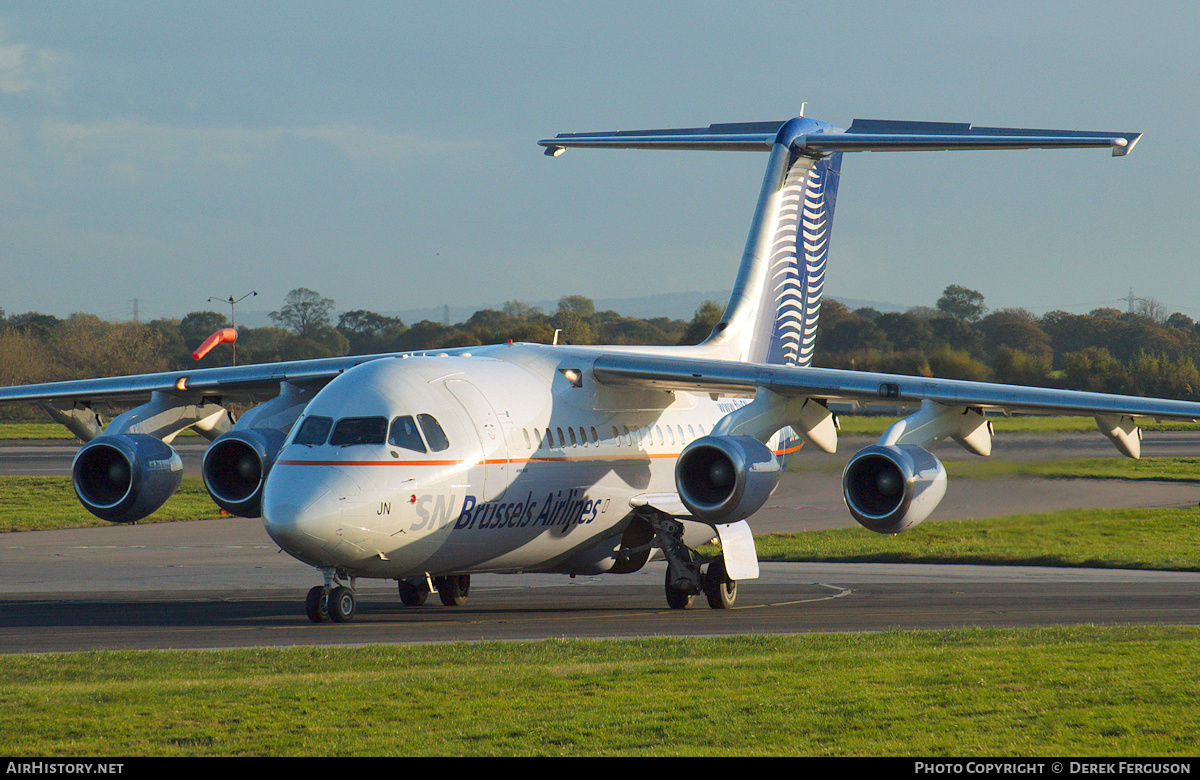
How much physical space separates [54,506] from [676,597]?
2345 centimetres

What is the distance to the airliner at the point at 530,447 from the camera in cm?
1484

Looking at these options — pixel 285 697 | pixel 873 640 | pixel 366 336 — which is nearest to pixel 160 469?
pixel 285 697

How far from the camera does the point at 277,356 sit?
6562 centimetres

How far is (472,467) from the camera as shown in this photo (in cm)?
1557

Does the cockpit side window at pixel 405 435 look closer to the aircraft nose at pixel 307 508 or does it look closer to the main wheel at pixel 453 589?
the aircraft nose at pixel 307 508

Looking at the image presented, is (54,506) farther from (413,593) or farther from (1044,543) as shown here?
(1044,543)

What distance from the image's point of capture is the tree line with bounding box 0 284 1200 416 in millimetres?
28938

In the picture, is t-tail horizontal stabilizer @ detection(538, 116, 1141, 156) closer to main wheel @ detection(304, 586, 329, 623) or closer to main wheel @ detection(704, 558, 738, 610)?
main wheel @ detection(704, 558, 738, 610)

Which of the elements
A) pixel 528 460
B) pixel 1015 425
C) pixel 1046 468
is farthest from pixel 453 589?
pixel 1015 425

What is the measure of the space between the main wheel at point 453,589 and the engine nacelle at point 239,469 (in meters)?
2.93

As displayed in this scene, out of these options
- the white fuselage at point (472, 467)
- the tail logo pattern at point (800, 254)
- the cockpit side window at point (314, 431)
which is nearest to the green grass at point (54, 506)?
the tail logo pattern at point (800, 254)

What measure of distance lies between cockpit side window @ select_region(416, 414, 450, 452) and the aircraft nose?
1.25 m
